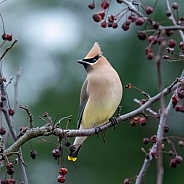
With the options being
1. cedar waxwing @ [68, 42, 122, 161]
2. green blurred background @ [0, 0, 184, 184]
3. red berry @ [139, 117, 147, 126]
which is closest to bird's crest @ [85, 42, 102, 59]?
cedar waxwing @ [68, 42, 122, 161]

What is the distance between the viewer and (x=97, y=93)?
15.1ft

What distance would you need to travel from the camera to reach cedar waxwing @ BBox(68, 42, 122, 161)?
4473 mm

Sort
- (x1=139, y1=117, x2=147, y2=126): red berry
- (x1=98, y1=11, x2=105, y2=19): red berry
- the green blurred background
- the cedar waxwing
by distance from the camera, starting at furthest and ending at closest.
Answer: the green blurred background
the cedar waxwing
(x1=139, y1=117, x2=147, y2=126): red berry
(x1=98, y1=11, x2=105, y2=19): red berry

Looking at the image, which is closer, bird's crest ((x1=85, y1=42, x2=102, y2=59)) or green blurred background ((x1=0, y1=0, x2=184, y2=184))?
bird's crest ((x1=85, y1=42, x2=102, y2=59))

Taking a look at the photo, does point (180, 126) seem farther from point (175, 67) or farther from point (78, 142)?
point (78, 142)

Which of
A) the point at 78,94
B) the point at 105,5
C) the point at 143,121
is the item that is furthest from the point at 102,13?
the point at 78,94

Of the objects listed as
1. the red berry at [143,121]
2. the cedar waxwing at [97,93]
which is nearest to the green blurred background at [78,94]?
the cedar waxwing at [97,93]

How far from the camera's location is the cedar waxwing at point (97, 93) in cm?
447

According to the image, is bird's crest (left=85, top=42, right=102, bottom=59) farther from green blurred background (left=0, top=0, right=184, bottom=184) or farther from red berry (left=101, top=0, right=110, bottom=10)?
green blurred background (left=0, top=0, right=184, bottom=184)

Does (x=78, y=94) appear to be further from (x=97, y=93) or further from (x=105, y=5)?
(x=105, y=5)

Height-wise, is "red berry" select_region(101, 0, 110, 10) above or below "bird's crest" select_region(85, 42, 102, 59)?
above

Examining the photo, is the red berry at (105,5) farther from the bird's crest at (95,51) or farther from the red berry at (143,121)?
the bird's crest at (95,51)

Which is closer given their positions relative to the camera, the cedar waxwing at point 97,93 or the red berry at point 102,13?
the red berry at point 102,13

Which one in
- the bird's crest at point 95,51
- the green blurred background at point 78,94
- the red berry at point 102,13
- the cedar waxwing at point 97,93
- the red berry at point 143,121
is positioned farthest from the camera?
the green blurred background at point 78,94
